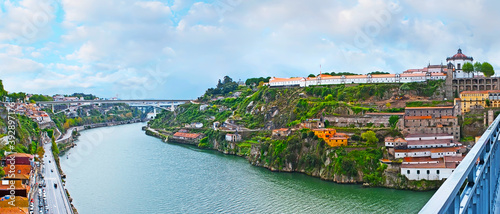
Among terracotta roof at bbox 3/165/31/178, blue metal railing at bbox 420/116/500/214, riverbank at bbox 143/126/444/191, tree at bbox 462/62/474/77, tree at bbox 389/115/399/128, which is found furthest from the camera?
tree at bbox 462/62/474/77

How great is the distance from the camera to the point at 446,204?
38.9 inches

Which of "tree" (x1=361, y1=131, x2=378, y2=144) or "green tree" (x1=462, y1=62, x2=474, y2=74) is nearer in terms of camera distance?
"tree" (x1=361, y1=131, x2=378, y2=144)

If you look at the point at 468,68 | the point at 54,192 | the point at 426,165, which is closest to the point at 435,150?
the point at 426,165

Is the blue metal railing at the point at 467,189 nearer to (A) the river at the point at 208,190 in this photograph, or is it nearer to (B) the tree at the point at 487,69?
(A) the river at the point at 208,190

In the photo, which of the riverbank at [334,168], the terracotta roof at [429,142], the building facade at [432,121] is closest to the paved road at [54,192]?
the riverbank at [334,168]

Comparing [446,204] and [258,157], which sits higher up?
[446,204]

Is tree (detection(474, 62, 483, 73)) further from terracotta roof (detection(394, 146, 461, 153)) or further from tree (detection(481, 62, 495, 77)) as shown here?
terracotta roof (detection(394, 146, 461, 153))

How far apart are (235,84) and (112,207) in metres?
24.8

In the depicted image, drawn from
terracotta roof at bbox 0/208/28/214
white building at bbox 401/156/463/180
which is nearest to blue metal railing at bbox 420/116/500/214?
terracotta roof at bbox 0/208/28/214

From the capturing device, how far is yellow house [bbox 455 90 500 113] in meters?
15.5

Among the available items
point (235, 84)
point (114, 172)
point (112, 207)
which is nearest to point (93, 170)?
point (114, 172)

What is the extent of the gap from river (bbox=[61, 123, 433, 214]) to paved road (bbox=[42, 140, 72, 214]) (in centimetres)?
50

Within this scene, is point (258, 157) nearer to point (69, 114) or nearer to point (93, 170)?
point (93, 170)

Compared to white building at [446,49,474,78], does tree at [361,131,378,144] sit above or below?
below
